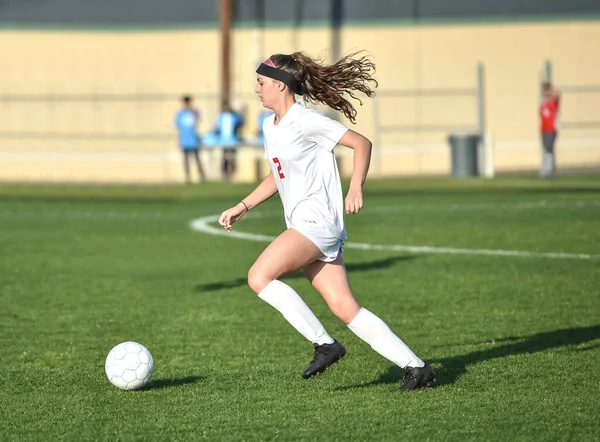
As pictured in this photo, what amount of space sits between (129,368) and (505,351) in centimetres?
263

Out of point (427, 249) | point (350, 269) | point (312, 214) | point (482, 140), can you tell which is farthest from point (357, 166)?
point (482, 140)

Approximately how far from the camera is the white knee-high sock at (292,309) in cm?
661

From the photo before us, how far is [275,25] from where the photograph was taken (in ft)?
123

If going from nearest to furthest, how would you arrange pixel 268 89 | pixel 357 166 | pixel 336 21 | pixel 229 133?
1. pixel 357 166
2. pixel 268 89
3. pixel 229 133
4. pixel 336 21

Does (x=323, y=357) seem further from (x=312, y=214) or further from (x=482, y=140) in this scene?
(x=482, y=140)

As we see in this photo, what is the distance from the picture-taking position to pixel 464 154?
28.2 meters

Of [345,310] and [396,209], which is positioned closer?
[345,310]

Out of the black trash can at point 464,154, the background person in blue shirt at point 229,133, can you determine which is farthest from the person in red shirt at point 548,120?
the background person in blue shirt at point 229,133

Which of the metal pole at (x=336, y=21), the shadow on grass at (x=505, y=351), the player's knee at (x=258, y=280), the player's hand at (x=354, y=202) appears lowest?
the shadow on grass at (x=505, y=351)

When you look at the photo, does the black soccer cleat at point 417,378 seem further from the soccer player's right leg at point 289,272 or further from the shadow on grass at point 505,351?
the soccer player's right leg at point 289,272

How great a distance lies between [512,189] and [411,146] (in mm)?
11902

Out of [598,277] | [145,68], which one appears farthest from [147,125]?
[598,277]

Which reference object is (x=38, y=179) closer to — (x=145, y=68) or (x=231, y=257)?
(x=145, y=68)

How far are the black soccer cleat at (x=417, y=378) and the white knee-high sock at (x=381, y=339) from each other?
3cm
